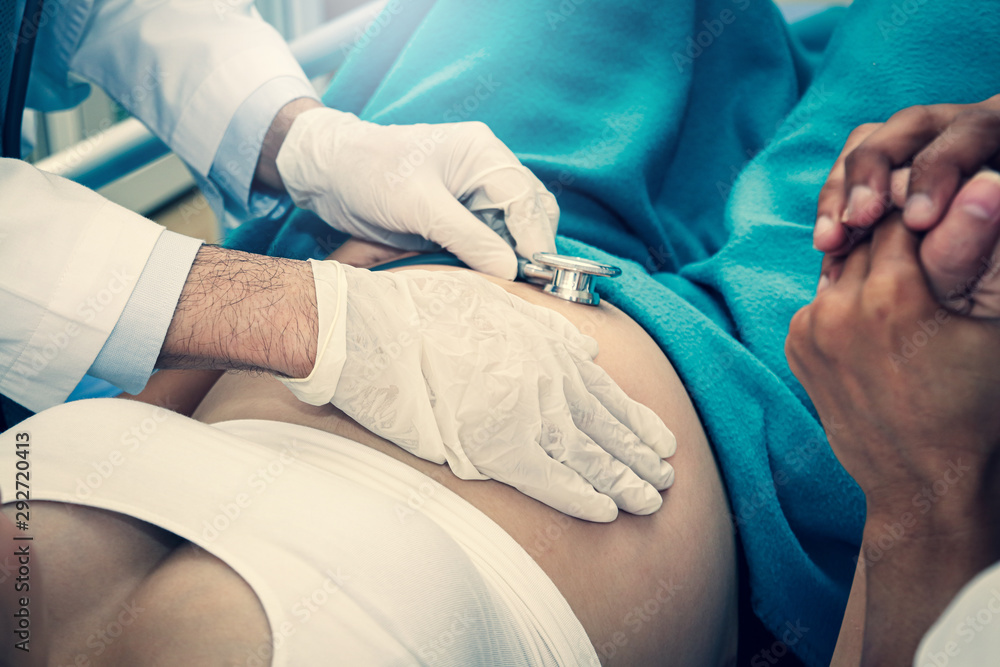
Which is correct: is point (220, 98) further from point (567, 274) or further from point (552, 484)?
point (552, 484)

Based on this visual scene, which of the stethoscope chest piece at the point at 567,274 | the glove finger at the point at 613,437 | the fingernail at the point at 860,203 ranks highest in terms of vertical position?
the fingernail at the point at 860,203

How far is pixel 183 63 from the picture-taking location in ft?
3.11

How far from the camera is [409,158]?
781mm

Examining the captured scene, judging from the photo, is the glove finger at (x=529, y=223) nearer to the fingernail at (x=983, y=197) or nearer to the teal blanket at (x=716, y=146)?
the teal blanket at (x=716, y=146)

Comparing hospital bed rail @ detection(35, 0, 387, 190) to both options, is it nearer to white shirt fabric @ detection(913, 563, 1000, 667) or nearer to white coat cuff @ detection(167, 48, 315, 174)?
white coat cuff @ detection(167, 48, 315, 174)

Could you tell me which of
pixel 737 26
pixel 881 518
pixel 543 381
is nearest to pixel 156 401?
pixel 543 381

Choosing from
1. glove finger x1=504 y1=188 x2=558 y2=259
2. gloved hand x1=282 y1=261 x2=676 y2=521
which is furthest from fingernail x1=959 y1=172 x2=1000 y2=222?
glove finger x1=504 y1=188 x2=558 y2=259

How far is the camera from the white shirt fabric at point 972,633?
0.34 metres

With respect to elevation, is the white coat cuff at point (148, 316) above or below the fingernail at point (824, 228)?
below

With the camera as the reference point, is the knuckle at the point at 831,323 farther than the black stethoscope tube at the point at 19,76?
No

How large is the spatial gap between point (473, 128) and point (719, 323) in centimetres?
41

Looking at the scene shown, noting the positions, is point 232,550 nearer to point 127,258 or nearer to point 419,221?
point 127,258

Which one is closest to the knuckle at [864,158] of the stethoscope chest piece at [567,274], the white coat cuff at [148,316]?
the stethoscope chest piece at [567,274]

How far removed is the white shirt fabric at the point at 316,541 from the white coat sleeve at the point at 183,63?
24.7 inches
